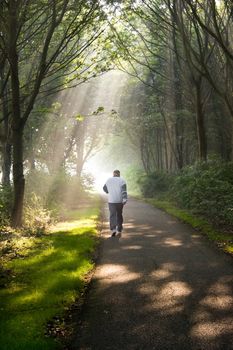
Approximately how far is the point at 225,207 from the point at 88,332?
35.2 feet

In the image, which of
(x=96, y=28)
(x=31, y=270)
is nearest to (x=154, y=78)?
(x=96, y=28)

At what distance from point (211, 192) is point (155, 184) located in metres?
18.7

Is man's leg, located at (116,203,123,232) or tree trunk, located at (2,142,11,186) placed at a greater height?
tree trunk, located at (2,142,11,186)

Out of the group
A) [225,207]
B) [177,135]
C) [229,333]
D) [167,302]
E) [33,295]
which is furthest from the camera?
[177,135]

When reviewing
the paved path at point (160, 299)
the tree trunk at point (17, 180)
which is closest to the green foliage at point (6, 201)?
the tree trunk at point (17, 180)

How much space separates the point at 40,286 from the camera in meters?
8.52

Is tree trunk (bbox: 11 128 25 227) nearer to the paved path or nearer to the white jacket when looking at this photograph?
the white jacket

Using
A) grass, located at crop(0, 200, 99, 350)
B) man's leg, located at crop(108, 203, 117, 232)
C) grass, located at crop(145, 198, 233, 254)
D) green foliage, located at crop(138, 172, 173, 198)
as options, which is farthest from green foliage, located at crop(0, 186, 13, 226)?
green foliage, located at crop(138, 172, 173, 198)

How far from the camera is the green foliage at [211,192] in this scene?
642 inches

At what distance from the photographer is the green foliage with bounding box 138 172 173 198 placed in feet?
112

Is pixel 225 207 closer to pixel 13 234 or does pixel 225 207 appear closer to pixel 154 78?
pixel 13 234

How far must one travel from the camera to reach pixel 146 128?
41.5 meters

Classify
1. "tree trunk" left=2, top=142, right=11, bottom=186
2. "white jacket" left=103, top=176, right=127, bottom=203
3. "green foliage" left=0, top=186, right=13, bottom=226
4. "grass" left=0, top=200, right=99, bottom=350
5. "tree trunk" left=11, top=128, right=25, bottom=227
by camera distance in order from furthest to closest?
"tree trunk" left=2, top=142, right=11, bottom=186
"green foliage" left=0, top=186, right=13, bottom=226
"tree trunk" left=11, top=128, right=25, bottom=227
"white jacket" left=103, top=176, right=127, bottom=203
"grass" left=0, top=200, right=99, bottom=350

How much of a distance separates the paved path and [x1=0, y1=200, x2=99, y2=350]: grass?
452mm
